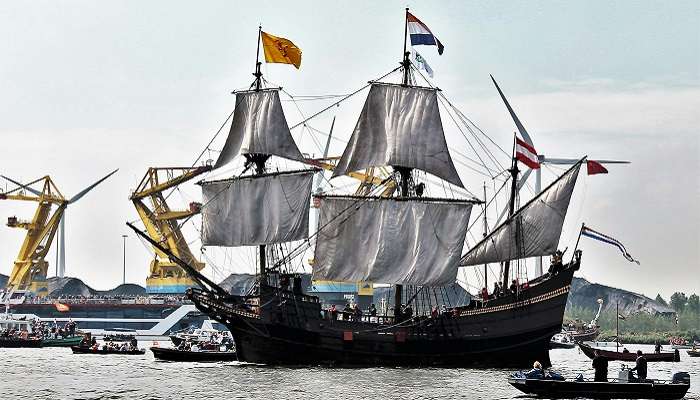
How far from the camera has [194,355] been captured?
107062 millimetres

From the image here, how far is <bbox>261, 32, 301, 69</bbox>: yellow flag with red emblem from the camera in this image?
103688 mm

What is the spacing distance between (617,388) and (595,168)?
3079 cm

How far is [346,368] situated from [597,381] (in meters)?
27.8

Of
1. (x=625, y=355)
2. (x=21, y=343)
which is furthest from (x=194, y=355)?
(x=21, y=343)

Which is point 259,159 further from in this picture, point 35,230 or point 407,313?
point 35,230

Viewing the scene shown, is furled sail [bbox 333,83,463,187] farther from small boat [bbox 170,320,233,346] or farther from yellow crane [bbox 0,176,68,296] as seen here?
yellow crane [bbox 0,176,68,296]

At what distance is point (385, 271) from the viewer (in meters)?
101

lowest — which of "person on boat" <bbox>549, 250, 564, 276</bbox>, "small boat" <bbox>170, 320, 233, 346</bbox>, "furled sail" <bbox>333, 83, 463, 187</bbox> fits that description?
"small boat" <bbox>170, 320, 233, 346</bbox>

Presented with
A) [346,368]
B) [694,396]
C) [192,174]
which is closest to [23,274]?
[192,174]

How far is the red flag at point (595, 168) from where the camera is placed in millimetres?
96562

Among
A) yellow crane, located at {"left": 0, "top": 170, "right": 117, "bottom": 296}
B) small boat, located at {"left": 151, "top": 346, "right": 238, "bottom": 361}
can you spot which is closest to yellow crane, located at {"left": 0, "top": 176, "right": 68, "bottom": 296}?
yellow crane, located at {"left": 0, "top": 170, "right": 117, "bottom": 296}

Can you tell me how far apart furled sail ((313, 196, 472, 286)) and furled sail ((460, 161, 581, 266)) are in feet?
13.3

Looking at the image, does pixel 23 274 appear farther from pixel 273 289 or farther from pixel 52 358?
pixel 273 289

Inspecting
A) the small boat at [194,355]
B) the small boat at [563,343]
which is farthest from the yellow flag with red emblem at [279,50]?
the small boat at [563,343]
